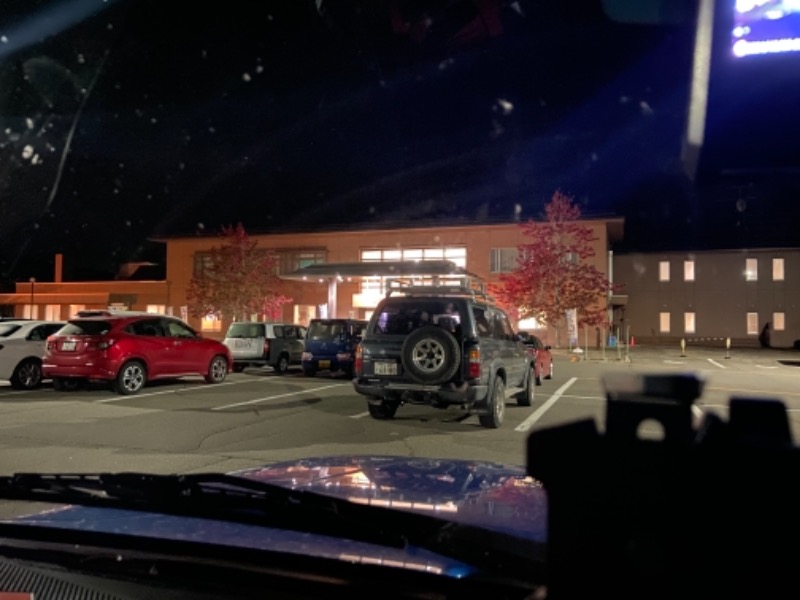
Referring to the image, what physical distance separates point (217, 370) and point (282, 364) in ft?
13.6

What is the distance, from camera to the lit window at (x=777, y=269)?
43344 millimetres

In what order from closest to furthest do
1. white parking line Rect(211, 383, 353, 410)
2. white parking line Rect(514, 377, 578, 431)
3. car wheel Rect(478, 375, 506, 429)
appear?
car wheel Rect(478, 375, 506, 429) < white parking line Rect(514, 377, 578, 431) < white parking line Rect(211, 383, 353, 410)

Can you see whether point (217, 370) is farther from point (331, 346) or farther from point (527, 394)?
point (527, 394)

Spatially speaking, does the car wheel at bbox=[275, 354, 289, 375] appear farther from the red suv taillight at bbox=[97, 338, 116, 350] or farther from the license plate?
the license plate

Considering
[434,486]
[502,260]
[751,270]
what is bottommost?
[434,486]

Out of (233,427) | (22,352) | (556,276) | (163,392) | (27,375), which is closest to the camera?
(233,427)

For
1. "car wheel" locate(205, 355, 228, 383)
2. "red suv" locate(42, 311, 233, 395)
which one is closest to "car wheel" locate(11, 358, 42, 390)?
"red suv" locate(42, 311, 233, 395)

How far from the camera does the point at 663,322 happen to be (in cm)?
4581

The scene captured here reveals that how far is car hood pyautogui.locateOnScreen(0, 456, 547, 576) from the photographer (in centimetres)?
217

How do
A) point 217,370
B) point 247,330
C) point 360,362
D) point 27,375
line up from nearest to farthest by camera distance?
point 360,362 → point 27,375 → point 217,370 → point 247,330

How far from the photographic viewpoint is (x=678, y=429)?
1.32 metres

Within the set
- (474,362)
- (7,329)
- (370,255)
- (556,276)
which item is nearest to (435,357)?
(474,362)

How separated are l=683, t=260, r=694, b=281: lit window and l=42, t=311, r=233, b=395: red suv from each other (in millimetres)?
39105

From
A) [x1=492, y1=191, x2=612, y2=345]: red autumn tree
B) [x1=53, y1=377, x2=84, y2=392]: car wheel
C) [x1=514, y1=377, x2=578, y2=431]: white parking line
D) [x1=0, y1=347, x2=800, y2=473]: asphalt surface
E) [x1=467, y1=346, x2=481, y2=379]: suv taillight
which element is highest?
[x1=492, y1=191, x2=612, y2=345]: red autumn tree
